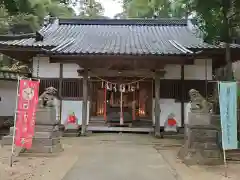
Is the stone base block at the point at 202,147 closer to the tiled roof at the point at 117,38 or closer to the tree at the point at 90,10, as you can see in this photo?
the tiled roof at the point at 117,38

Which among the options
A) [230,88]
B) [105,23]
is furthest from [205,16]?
[105,23]

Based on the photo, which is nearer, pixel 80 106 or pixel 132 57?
pixel 132 57

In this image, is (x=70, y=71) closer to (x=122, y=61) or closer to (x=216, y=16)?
(x=122, y=61)

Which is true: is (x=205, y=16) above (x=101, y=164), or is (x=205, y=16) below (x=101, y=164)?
above

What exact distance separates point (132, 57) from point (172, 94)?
8.66 ft

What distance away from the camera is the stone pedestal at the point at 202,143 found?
709cm

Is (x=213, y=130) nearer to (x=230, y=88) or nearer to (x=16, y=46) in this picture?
(x=230, y=88)

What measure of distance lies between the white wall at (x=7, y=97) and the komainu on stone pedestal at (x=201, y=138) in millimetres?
9349

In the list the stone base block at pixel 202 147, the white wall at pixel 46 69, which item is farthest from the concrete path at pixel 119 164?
the white wall at pixel 46 69

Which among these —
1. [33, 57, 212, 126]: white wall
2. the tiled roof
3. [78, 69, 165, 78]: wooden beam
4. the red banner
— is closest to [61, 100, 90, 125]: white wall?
[33, 57, 212, 126]: white wall

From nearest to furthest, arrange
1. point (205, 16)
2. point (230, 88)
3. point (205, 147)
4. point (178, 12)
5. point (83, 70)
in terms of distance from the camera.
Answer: point (230, 88) < point (205, 147) < point (205, 16) < point (83, 70) < point (178, 12)

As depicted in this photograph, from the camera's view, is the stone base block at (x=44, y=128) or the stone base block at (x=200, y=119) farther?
the stone base block at (x=44, y=128)

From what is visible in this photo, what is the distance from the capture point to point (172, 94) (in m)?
12.4

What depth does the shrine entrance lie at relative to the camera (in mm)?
13039
